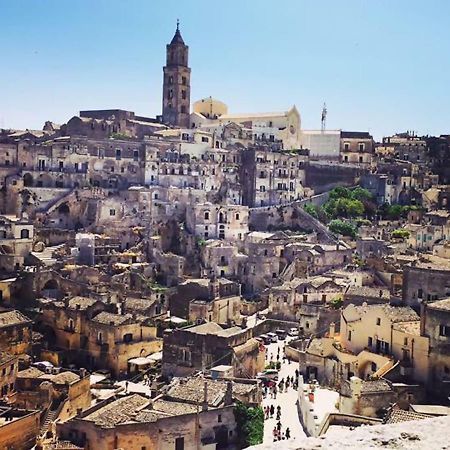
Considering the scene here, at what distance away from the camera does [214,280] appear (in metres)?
50.0

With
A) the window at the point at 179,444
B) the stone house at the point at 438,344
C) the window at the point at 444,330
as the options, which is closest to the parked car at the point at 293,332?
the stone house at the point at 438,344

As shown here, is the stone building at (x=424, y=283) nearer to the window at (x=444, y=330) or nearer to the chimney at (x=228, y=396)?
the window at (x=444, y=330)

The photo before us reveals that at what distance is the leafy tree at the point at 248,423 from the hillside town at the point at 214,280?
0.23ft

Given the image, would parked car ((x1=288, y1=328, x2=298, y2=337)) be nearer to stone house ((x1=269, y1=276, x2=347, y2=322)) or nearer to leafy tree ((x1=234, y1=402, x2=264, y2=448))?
stone house ((x1=269, y1=276, x2=347, y2=322))

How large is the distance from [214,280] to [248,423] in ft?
73.5

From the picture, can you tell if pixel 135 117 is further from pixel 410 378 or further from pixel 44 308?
pixel 410 378

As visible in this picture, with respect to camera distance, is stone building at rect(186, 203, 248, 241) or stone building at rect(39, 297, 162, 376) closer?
stone building at rect(39, 297, 162, 376)

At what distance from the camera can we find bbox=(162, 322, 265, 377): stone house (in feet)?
115

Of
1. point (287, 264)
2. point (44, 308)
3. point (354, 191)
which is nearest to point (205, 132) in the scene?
point (354, 191)

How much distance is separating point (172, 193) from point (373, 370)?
36.4m

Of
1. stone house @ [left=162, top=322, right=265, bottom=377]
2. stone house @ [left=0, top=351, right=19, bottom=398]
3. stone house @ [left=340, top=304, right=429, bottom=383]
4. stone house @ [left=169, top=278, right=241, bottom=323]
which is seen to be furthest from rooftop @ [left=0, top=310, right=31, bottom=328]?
stone house @ [left=340, top=304, right=429, bottom=383]

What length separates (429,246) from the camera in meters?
57.1

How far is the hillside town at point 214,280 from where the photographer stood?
94.3ft

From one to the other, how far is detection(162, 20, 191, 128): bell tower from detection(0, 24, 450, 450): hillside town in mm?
250
